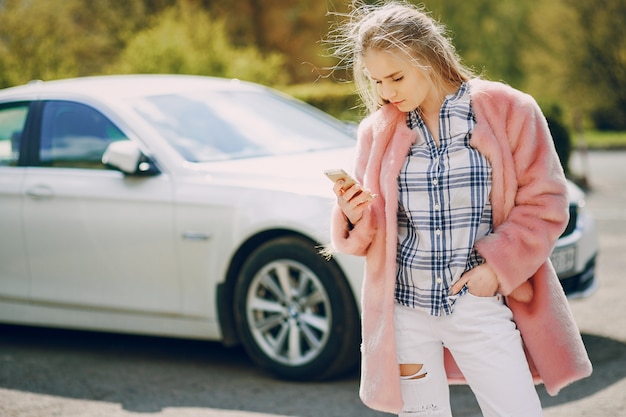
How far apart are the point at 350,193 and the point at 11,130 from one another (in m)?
4.04

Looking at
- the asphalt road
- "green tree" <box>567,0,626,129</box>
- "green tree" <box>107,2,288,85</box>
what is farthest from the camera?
"green tree" <box>567,0,626,129</box>

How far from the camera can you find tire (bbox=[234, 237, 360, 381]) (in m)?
5.16

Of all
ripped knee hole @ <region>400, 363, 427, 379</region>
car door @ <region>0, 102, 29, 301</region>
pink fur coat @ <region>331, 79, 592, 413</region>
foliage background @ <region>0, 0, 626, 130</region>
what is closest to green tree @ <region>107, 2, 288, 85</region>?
foliage background @ <region>0, 0, 626, 130</region>

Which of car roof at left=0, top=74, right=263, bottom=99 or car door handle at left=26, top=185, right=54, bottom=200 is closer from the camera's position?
car door handle at left=26, top=185, right=54, bottom=200

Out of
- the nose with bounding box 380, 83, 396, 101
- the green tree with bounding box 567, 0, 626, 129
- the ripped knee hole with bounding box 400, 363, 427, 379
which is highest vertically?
the nose with bounding box 380, 83, 396, 101

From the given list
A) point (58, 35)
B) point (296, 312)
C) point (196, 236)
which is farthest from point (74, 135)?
point (58, 35)

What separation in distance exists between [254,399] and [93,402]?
2.63 feet

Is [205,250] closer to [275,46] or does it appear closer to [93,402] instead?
[93,402]

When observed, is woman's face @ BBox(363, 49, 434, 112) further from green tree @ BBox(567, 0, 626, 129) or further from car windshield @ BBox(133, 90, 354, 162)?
green tree @ BBox(567, 0, 626, 129)

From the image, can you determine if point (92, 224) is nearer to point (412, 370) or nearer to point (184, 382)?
point (184, 382)

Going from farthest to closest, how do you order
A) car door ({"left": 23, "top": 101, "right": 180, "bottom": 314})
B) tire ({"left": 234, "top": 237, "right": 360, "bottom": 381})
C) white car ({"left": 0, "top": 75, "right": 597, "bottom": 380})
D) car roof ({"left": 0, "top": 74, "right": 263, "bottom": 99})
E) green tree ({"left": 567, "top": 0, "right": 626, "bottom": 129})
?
green tree ({"left": 567, "top": 0, "right": 626, "bottom": 129}) → car roof ({"left": 0, "top": 74, "right": 263, "bottom": 99}) → car door ({"left": 23, "top": 101, "right": 180, "bottom": 314}) → white car ({"left": 0, "top": 75, "right": 597, "bottom": 380}) → tire ({"left": 234, "top": 237, "right": 360, "bottom": 381})

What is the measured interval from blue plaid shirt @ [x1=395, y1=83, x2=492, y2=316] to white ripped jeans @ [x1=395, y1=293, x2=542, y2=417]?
5 centimetres

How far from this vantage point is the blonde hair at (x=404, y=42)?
294 centimetres

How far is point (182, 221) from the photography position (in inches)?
219
